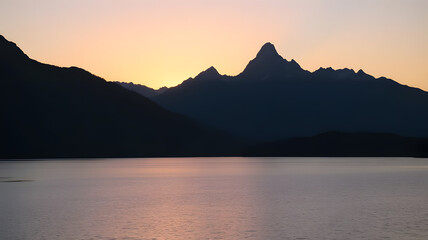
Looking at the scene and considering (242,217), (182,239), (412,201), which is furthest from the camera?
(412,201)

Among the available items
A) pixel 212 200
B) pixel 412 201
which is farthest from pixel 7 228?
pixel 412 201

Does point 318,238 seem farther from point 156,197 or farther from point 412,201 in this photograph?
point 156,197

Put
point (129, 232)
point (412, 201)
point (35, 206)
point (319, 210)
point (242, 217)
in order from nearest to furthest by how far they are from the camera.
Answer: point (129, 232)
point (242, 217)
point (319, 210)
point (35, 206)
point (412, 201)

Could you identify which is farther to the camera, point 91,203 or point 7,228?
point 91,203

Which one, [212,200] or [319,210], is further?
[212,200]

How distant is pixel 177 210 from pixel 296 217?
51.9 ft

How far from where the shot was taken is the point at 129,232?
1900 inches

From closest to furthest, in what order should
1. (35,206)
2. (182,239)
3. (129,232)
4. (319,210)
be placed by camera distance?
(182,239), (129,232), (319,210), (35,206)

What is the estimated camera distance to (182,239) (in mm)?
44938

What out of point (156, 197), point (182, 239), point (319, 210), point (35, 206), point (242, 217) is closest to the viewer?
point (182, 239)

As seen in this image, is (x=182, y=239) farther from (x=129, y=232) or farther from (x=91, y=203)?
(x=91, y=203)

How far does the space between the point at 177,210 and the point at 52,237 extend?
23.4m

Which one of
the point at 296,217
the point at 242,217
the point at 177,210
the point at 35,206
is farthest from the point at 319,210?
the point at 35,206

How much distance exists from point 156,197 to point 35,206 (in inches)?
838
